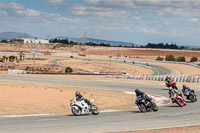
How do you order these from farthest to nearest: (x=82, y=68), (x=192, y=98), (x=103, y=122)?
(x=82, y=68)
(x=192, y=98)
(x=103, y=122)

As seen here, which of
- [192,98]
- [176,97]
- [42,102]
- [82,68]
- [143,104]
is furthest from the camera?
[82,68]

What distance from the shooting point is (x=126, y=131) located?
47.1 feet

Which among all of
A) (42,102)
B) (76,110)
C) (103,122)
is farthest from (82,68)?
(103,122)

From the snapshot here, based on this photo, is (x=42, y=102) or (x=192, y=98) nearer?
(x=42, y=102)

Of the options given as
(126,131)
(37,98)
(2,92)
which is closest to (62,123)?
(126,131)

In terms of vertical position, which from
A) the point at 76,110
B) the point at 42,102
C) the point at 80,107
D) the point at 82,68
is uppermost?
the point at 80,107

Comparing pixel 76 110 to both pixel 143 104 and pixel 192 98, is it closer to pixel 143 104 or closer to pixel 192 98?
pixel 143 104

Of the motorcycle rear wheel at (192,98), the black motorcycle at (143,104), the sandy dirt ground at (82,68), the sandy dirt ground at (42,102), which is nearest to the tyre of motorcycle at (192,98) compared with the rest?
the motorcycle rear wheel at (192,98)

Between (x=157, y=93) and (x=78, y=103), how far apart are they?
1485 cm

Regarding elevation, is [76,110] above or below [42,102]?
above

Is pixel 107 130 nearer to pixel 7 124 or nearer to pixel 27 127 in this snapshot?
pixel 27 127

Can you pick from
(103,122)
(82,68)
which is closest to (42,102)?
(103,122)

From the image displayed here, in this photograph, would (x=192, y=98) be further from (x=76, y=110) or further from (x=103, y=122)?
(x=103, y=122)

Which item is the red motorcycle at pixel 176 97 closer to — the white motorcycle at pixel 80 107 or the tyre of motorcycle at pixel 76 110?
the white motorcycle at pixel 80 107
